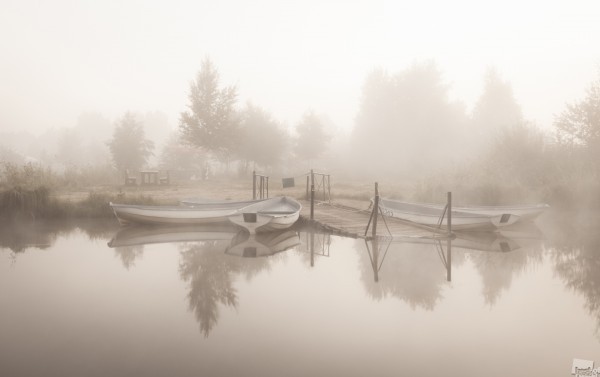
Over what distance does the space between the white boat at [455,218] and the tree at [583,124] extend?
49.6 feet

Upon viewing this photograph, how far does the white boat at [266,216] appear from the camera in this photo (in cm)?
1669

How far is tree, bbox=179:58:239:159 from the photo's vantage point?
39.3 meters

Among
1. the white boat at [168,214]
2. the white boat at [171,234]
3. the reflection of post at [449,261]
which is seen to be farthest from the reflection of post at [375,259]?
the white boat at [168,214]

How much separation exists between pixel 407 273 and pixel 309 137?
40.8 metres

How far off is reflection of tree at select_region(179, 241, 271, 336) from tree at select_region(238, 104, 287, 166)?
28.6m

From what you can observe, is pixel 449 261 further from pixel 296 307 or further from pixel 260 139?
pixel 260 139

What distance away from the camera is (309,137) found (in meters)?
51.9

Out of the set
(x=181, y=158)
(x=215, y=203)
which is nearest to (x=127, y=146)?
(x=181, y=158)

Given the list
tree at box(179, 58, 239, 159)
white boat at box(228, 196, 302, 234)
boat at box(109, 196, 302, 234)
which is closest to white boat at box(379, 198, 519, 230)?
white boat at box(228, 196, 302, 234)

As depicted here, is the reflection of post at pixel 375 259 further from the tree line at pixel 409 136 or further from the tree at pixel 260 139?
the tree at pixel 260 139

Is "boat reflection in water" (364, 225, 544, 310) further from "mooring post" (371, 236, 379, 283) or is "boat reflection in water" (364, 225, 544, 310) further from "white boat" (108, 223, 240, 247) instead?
"white boat" (108, 223, 240, 247)

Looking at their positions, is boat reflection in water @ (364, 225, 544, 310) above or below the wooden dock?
below

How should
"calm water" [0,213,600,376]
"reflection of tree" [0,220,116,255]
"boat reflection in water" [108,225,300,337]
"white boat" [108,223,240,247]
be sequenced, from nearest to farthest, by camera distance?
"calm water" [0,213,600,376], "boat reflection in water" [108,225,300,337], "reflection of tree" [0,220,116,255], "white boat" [108,223,240,247]

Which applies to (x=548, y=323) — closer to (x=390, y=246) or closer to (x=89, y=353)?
(x=390, y=246)
